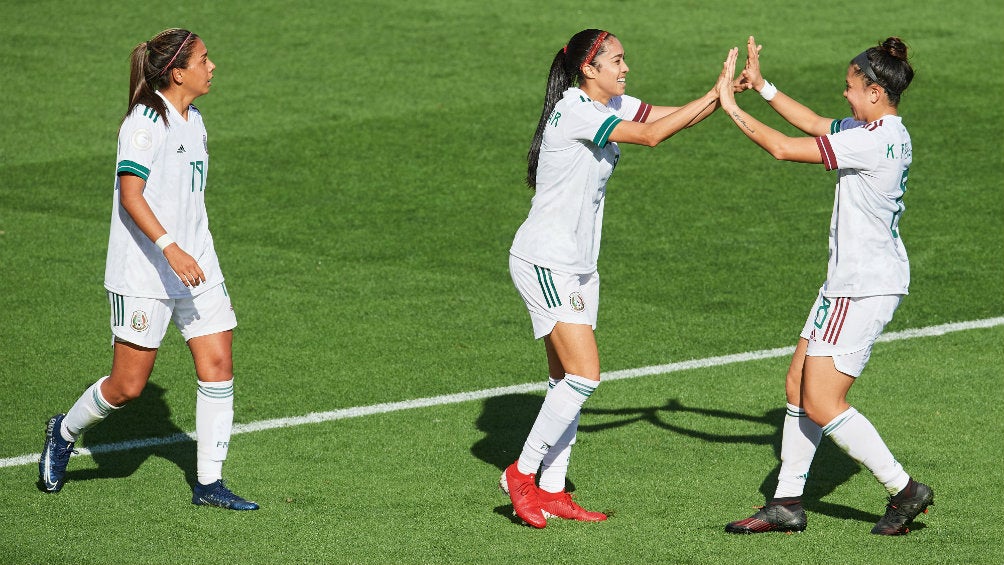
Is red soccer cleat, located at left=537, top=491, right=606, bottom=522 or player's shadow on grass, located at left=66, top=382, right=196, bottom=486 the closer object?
red soccer cleat, located at left=537, top=491, right=606, bottom=522

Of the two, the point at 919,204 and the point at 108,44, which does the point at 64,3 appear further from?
the point at 919,204

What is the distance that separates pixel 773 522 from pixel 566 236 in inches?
65.0

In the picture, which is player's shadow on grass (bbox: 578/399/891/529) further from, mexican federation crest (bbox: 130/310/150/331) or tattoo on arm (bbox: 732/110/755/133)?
mexican federation crest (bbox: 130/310/150/331)

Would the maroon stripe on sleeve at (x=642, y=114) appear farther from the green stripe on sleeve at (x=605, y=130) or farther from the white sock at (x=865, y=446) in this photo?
the white sock at (x=865, y=446)

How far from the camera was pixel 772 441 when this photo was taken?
7.92 m

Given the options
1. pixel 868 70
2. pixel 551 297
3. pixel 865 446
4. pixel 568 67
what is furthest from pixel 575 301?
pixel 868 70

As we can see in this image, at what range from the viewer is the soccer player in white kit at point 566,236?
21.4ft

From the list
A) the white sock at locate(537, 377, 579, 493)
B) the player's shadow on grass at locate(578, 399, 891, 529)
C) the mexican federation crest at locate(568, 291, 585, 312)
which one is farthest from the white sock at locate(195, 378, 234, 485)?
the player's shadow on grass at locate(578, 399, 891, 529)

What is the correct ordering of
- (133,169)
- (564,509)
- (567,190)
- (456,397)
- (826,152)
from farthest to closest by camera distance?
(456,397) → (564,509) → (567,190) → (133,169) → (826,152)

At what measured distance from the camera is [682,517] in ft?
22.1

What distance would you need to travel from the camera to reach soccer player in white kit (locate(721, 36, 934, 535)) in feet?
20.3

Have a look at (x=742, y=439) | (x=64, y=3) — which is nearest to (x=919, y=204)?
(x=742, y=439)


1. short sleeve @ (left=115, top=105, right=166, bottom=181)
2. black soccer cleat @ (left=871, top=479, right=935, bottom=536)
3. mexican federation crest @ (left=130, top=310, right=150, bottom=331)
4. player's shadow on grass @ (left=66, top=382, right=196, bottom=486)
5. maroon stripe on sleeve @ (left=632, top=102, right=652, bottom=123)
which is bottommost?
player's shadow on grass @ (left=66, top=382, right=196, bottom=486)

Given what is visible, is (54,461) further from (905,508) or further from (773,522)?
(905,508)
